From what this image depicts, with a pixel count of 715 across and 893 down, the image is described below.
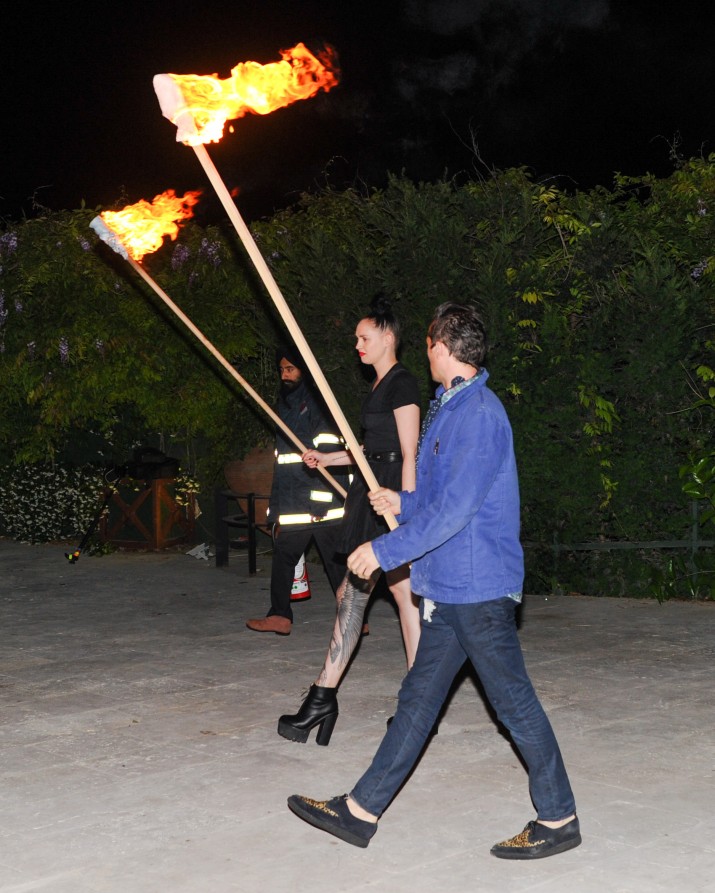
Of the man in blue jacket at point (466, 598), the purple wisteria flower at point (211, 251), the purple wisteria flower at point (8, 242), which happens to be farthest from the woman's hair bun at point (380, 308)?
the purple wisteria flower at point (8, 242)

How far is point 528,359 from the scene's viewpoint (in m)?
10.3

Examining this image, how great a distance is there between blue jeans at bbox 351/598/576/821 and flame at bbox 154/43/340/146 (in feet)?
6.95

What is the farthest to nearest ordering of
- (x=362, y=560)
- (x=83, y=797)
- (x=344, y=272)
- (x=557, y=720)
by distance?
(x=344, y=272) < (x=557, y=720) < (x=83, y=797) < (x=362, y=560)

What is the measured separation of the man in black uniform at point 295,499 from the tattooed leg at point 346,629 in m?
1.82

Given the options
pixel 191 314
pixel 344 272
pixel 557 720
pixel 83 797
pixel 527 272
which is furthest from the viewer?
pixel 191 314

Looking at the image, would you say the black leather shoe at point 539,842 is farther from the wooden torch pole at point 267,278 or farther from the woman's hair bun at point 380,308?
the woman's hair bun at point 380,308

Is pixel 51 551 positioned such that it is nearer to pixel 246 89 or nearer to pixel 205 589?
pixel 205 589

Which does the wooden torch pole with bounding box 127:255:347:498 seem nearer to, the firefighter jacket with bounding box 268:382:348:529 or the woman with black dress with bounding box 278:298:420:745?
the woman with black dress with bounding box 278:298:420:745

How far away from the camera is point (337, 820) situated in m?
4.76

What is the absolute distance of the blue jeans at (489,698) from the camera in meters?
4.60

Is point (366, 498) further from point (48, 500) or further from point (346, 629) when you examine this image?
point (48, 500)

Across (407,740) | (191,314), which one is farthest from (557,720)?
(191,314)

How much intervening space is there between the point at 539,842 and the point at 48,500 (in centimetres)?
1005

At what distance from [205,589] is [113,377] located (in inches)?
120
